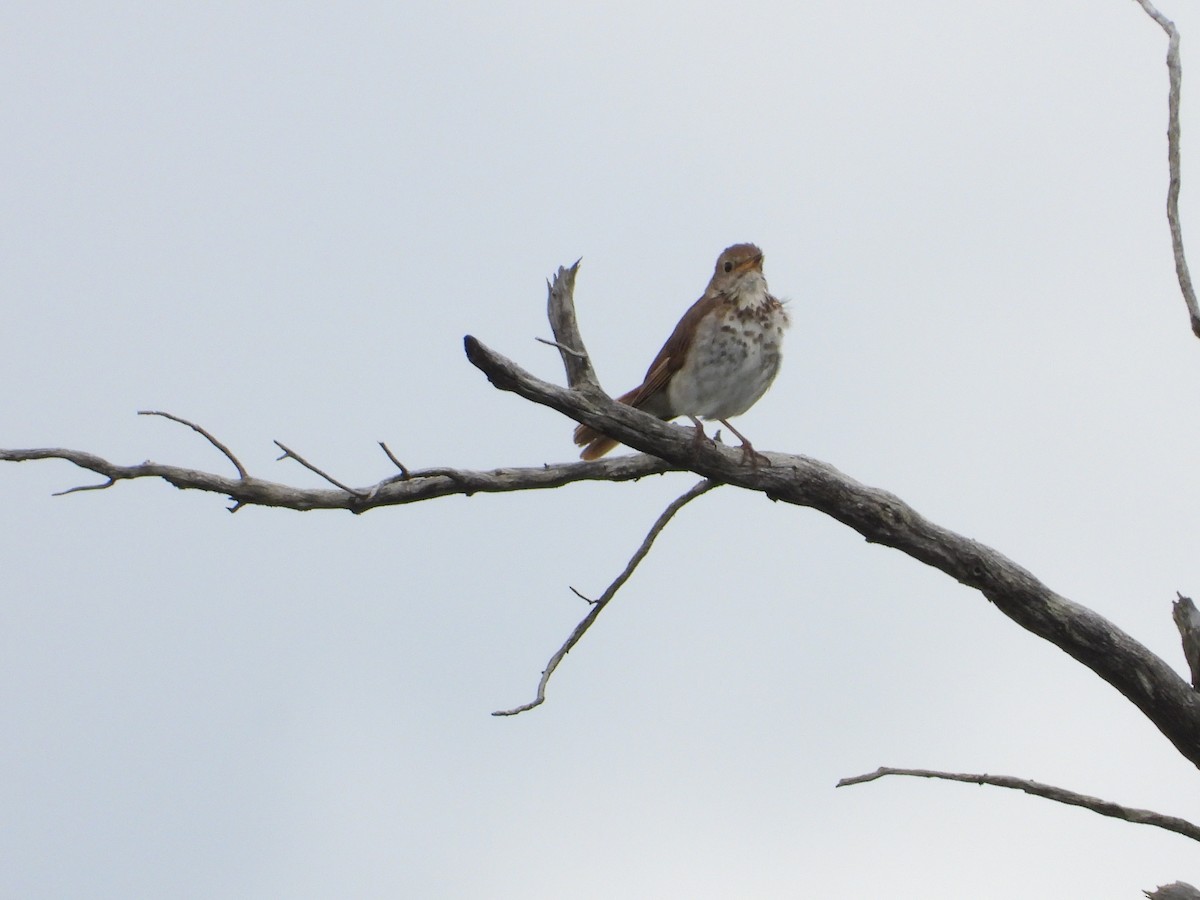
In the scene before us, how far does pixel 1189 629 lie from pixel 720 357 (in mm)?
2629

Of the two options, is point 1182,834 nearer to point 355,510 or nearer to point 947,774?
point 947,774

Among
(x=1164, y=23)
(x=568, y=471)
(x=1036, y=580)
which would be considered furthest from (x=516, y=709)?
(x=1164, y=23)

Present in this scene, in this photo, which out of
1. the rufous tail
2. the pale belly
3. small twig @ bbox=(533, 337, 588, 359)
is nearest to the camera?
small twig @ bbox=(533, 337, 588, 359)

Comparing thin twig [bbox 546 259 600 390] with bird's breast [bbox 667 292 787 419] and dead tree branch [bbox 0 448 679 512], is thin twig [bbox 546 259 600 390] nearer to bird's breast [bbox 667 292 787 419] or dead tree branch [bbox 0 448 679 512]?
Answer: dead tree branch [bbox 0 448 679 512]

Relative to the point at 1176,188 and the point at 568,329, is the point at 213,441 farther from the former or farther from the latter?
the point at 1176,188

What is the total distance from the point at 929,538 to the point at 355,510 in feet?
8.35

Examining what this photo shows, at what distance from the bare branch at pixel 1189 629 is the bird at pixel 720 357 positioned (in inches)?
91.6

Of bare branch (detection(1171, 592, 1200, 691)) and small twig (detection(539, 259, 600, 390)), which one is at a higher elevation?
small twig (detection(539, 259, 600, 390))

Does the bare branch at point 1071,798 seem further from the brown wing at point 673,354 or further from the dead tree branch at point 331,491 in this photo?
the brown wing at point 673,354

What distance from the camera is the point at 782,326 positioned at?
7.75 meters

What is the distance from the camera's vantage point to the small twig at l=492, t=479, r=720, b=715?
6582 millimetres

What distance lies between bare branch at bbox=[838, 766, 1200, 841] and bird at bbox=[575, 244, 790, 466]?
84.7 inches

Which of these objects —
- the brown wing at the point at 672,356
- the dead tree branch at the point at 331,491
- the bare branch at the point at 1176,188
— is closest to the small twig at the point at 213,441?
the dead tree branch at the point at 331,491

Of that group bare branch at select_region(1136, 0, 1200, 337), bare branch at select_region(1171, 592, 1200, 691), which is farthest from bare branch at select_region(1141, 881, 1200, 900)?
bare branch at select_region(1136, 0, 1200, 337)
